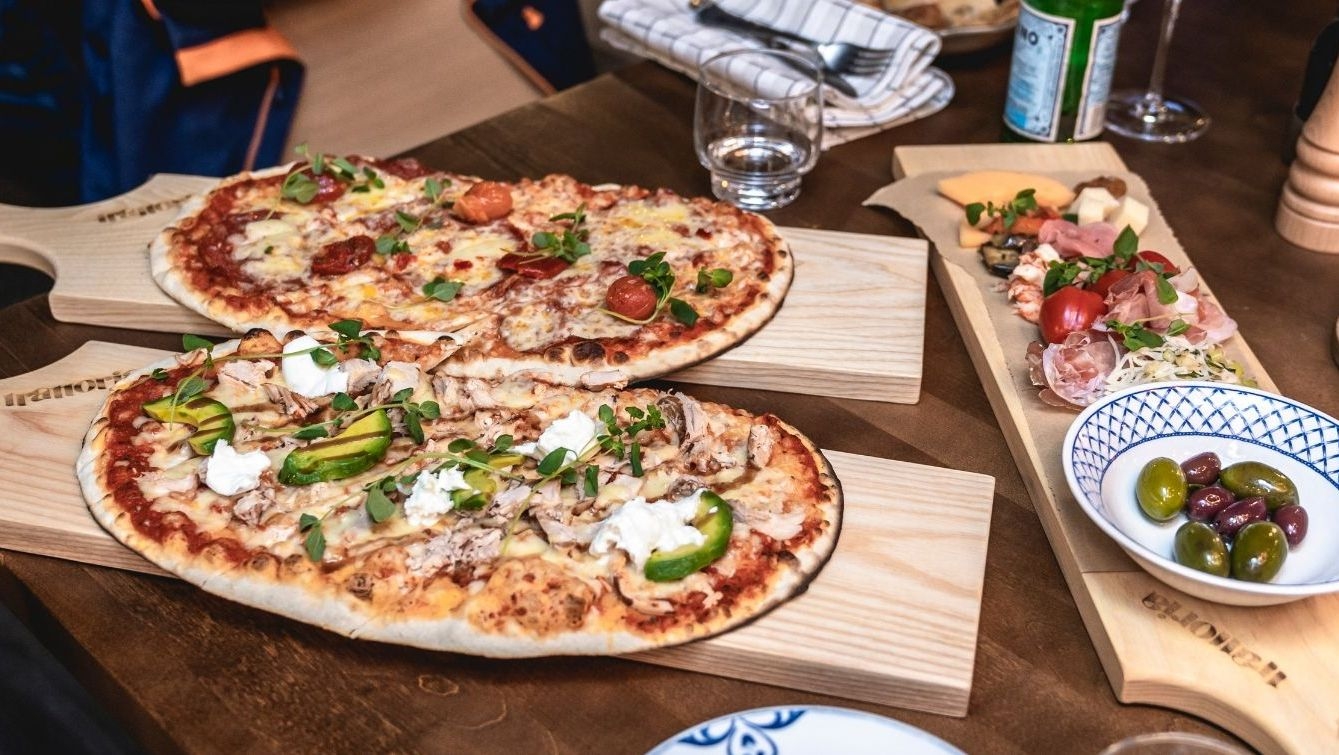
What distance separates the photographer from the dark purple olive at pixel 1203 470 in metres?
2.02

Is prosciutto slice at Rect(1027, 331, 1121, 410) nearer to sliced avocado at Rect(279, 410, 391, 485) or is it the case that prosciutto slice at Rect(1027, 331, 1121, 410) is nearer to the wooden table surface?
the wooden table surface

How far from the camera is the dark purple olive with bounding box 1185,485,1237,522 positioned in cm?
196

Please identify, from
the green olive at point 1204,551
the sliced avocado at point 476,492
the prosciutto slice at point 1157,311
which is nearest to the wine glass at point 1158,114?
the prosciutto slice at point 1157,311

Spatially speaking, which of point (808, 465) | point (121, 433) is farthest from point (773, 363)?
point (121, 433)

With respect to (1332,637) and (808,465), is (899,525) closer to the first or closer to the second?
(808,465)

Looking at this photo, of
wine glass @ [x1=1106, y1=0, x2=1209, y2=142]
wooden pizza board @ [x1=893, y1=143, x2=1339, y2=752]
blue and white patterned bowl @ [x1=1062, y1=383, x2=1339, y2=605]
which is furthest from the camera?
wine glass @ [x1=1106, y1=0, x2=1209, y2=142]

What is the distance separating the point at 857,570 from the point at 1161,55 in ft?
7.47

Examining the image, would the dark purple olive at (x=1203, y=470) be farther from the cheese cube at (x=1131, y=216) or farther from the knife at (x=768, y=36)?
the knife at (x=768, y=36)

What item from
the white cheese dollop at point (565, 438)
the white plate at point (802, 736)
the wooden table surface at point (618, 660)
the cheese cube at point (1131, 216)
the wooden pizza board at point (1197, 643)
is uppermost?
the white cheese dollop at point (565, 438)

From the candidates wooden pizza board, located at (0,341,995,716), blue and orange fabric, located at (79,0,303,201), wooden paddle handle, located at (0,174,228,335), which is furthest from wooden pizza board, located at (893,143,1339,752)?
blue and orange fabric, located at (79,0,303,201)

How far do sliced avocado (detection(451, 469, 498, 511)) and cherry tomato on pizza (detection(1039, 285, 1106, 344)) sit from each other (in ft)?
3.92

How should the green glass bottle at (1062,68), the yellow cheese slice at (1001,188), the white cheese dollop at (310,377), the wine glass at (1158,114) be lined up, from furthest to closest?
the wine glass at (1158,114) < the green glass bottle at (1062,68) < the yellow cheese slice at (1001,188) < the white cheese dollop at (310,377)

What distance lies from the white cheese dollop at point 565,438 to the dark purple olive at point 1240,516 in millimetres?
1039

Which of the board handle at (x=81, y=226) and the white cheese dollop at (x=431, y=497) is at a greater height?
the white cheese dollop at (x=431, y=497)
